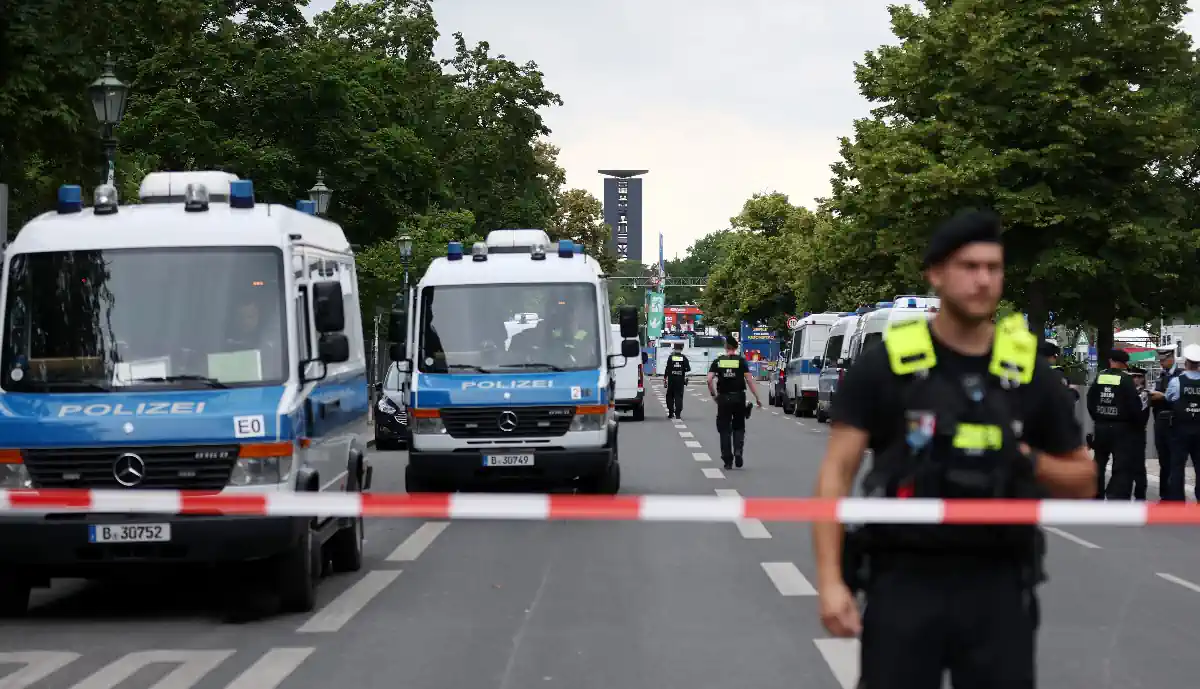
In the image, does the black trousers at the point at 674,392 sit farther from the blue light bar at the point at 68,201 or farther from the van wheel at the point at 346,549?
the blue light bar at the point at 68,201

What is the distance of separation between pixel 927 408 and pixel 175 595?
8.07 m

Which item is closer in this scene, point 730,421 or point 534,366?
point 534,366

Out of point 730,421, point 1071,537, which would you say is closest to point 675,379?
point 730,421

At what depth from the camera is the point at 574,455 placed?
1745 centimetres

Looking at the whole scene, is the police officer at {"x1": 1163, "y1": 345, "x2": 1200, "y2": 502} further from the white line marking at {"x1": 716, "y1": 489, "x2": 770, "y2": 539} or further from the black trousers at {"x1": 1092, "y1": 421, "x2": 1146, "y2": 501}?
the white line marking at {"x1": 716, "y1": 489, "x2": 770, "y2": 539}

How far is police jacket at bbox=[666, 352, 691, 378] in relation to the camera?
137ft

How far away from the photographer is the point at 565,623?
1016 centimetres

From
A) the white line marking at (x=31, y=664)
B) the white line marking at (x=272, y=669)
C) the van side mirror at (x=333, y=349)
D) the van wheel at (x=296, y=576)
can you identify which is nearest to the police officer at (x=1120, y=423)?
the van side mirror at (x=333, y=349)

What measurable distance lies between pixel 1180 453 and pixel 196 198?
38.2 ft

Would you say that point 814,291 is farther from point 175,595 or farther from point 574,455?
point 175,595

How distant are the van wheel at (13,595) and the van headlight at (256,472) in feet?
4.78

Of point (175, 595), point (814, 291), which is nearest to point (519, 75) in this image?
point (814, 291)

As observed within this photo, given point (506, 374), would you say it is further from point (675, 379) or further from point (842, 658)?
point (675, 379)

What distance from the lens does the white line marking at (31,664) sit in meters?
8.22
